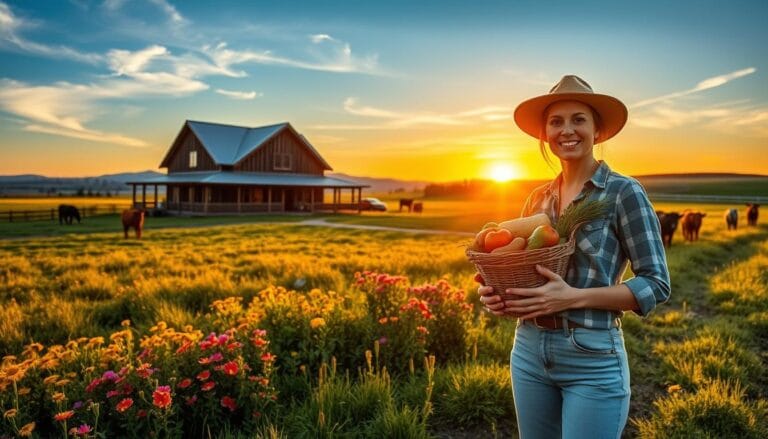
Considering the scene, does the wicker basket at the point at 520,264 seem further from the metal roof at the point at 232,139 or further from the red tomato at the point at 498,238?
the metal roof at the point at 232,139

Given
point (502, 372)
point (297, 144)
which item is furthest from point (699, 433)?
point (297, 144)

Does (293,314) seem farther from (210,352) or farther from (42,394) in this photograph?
(42,394)

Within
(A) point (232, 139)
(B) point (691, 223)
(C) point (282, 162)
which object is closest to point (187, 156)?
(A) point (232, 139)

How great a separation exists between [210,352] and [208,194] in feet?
117

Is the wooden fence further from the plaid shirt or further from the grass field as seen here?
the plaid shirt

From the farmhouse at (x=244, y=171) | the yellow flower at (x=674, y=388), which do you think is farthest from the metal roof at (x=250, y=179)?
the yellow flower at (x=674, y=388)

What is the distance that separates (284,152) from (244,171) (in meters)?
A: 4.16

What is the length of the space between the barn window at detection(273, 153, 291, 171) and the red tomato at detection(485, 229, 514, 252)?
42394mm

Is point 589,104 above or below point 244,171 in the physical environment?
below

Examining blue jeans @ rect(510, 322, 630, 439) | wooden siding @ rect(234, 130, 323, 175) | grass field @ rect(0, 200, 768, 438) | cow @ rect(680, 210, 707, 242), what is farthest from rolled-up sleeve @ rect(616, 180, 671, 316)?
wooden siding @ rect(234, 130, 323, 175)

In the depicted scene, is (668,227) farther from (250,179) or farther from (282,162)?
(282,162)

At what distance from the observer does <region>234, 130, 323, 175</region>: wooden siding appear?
138 ft

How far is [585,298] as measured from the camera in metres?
2.14

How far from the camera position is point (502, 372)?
4809mm
